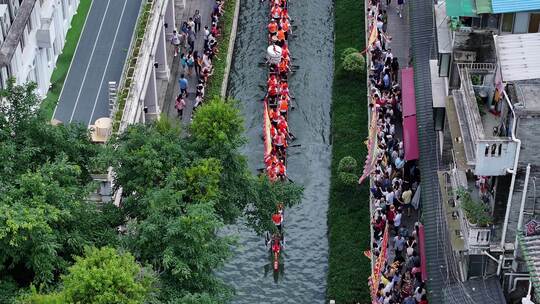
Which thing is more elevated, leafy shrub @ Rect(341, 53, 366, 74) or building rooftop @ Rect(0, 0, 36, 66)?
leafy shrub @ Rect(341, 53, 366, 74)

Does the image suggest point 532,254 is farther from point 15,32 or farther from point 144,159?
point 15,32

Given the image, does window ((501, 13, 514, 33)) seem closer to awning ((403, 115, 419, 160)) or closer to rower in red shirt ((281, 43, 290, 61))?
awning ((403, 115, 419, 160))

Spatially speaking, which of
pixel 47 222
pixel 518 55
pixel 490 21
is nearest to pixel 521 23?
pixel 490 21

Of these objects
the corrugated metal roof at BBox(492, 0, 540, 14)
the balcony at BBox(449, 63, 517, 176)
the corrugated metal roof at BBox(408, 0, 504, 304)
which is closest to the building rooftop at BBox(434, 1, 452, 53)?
the balcony at BBox(449, 63, 517, 176)

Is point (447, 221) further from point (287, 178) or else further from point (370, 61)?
point (370, 61)

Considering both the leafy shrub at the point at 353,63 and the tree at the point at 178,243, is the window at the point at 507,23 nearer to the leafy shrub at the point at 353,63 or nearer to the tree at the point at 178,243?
the tree at the point at 178,243

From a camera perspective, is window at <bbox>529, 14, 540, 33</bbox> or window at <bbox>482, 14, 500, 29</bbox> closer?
window at <bbox>529, 14, 540, 33</bbox>

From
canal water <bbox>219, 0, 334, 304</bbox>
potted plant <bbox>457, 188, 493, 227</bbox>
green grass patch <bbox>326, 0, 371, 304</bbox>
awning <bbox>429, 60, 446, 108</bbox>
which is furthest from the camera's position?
canal water <bbox>219, 0, 334, 304</bbox>
